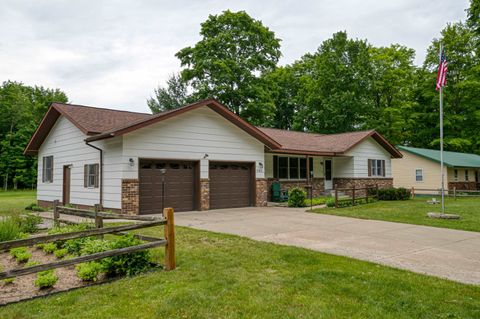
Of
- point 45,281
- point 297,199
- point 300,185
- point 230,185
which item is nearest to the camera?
point 45,281

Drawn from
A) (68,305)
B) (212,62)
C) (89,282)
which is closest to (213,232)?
(89,282)

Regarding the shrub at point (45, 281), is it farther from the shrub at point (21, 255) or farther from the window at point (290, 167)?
the window at point (290, 167)

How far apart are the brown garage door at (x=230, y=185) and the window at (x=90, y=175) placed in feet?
15.2

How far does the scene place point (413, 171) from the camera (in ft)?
96.1

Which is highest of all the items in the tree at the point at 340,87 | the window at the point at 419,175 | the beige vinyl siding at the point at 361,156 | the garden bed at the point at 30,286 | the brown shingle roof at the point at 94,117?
the tree at the point at 340,87

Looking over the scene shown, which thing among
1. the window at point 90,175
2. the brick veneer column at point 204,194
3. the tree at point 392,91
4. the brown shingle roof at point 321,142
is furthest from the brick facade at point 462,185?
the window at point 90,175

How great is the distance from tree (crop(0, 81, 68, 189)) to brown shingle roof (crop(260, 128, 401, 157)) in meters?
31.7

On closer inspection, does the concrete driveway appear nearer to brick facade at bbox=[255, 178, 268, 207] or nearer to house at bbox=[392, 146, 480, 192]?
brick facade at bbox=[255, 178, 268, 207]

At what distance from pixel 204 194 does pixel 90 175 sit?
186 inches

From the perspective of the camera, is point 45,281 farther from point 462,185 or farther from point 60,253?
point 462,185

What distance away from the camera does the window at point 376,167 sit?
2409 cm

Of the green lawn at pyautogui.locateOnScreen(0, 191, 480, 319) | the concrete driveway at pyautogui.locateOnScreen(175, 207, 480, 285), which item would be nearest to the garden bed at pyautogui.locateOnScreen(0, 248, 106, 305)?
the green lawn at pyautogui.locateOnScreen(0, 191, 480, 319)

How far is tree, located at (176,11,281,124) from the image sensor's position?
3131 centimetres

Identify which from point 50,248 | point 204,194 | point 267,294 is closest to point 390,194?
point 204,194
